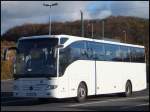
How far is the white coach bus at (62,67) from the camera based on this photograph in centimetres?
2242

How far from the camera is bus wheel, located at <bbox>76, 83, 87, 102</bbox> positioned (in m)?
23.9

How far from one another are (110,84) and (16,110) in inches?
329

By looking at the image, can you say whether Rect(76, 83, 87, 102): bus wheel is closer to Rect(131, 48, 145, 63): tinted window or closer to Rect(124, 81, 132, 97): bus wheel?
Rect(124, 81, 132, 97): bus wheel

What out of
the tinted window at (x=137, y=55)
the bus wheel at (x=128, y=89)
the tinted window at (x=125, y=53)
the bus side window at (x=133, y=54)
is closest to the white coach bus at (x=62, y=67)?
the tinted window at (x=125, y=53)

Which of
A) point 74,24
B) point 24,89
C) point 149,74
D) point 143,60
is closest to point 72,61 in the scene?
point 24,89

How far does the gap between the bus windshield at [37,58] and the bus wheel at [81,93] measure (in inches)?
82.9

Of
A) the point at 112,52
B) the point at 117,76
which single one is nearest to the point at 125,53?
the point at 117,76

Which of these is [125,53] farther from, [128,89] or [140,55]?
[140,55]

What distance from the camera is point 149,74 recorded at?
55312mm

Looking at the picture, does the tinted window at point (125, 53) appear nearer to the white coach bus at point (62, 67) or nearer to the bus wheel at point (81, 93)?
the white coach bus at point (62, 67)

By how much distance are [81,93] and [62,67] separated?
198 cm

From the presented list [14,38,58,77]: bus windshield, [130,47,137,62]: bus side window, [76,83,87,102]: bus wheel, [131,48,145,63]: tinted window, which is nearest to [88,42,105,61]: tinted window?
[76,83,87,102]: bus wheel

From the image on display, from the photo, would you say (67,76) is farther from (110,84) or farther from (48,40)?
(110,84)

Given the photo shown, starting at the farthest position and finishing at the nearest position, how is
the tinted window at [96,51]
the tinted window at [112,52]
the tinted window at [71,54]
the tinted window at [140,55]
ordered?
1. the tinted window at [140,55]
2. the tinted window at [112,52]
3. the tinted window at [96,51]
4. the tinted window at [71,54]
